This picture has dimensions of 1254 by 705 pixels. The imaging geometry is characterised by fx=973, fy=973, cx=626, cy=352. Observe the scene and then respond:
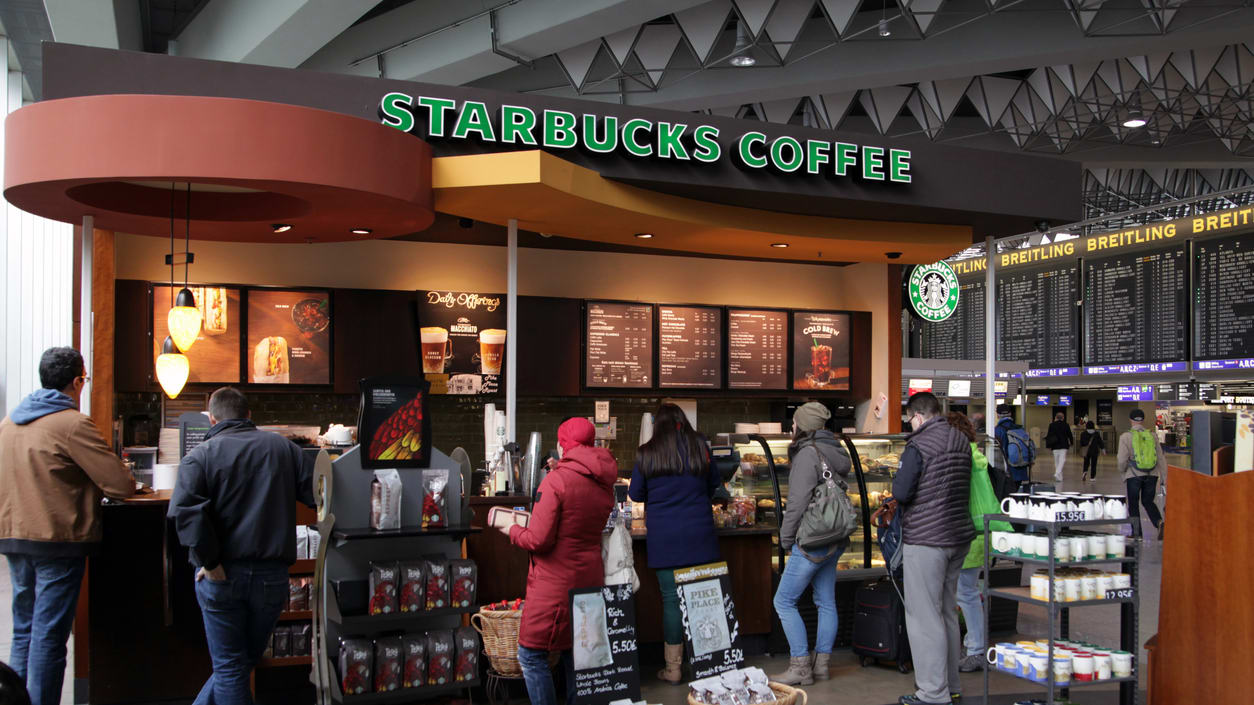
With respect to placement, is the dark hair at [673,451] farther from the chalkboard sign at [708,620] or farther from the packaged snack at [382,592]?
the packaged snack at [382,592]

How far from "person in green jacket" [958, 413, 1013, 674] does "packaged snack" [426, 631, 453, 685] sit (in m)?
2.77

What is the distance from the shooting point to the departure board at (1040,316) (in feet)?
56.6

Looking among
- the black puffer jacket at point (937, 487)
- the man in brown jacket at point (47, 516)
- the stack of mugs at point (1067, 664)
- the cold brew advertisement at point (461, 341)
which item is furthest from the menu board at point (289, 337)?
the stack of mugs at point (1067, 664)

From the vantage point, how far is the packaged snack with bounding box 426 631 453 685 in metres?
4.54

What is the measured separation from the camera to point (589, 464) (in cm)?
416

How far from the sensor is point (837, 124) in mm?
13000

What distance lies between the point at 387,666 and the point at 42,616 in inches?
57.0

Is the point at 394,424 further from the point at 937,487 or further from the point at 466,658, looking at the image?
the point at 937,487

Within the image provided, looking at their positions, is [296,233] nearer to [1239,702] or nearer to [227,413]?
[227,413]

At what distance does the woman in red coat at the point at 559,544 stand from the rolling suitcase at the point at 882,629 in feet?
7.25

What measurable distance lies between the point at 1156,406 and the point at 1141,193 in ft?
21.8

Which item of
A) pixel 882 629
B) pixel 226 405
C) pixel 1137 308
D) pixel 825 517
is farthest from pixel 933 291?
pixel 1137 308

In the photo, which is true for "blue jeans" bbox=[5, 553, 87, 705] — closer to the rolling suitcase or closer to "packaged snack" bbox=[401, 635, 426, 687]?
"packaged snack" bbox=[401, 635, 426, 687]

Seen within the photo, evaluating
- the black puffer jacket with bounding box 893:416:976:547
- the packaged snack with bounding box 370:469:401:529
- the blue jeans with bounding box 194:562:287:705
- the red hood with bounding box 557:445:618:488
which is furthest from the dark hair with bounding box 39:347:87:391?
the black puffer jacket with bounding box 893:416:976:547
